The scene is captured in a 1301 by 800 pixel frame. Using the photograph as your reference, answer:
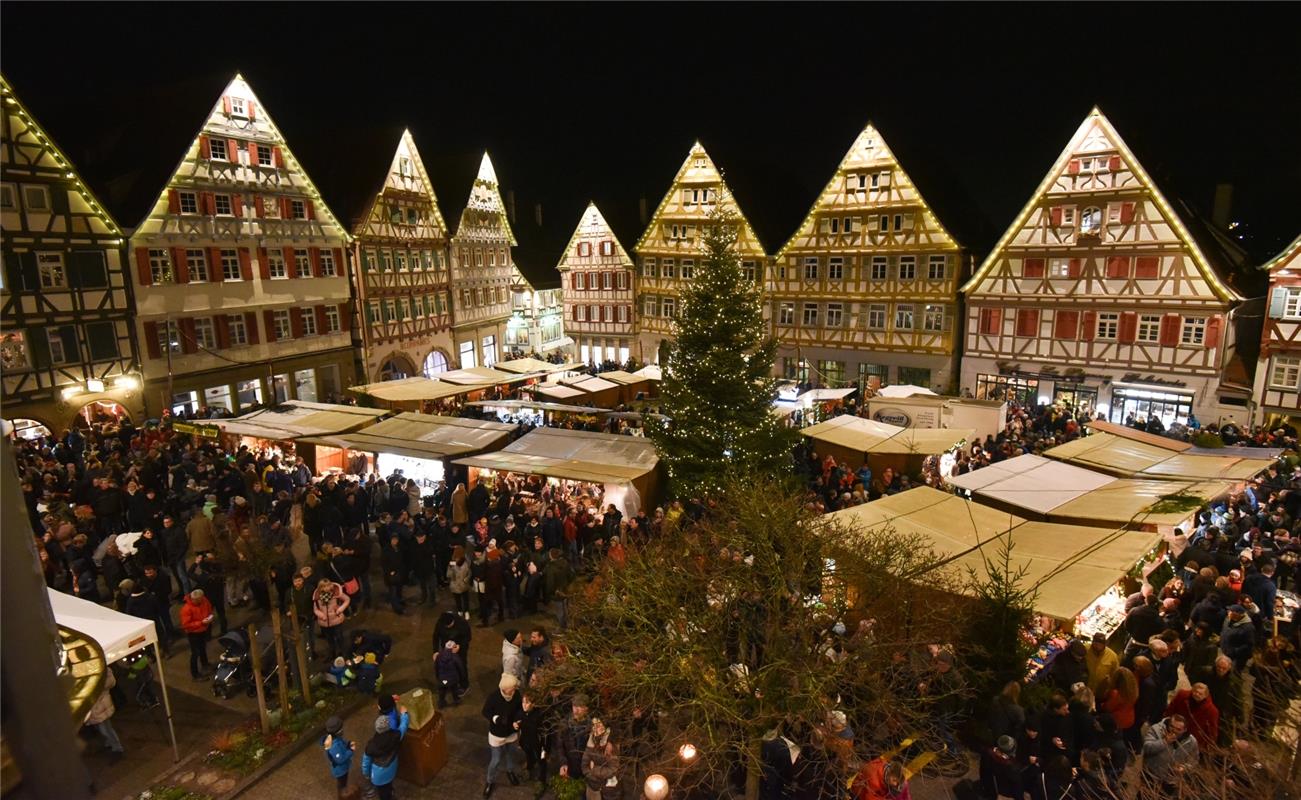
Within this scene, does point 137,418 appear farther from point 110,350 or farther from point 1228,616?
point 1228,616

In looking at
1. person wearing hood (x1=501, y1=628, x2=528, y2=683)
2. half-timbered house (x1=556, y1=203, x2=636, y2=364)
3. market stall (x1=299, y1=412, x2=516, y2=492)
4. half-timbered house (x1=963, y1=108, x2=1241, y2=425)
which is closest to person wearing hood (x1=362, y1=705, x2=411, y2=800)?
person wearing hood (x1=501, y1=628, x2=528, y2=683)

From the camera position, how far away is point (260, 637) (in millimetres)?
10203

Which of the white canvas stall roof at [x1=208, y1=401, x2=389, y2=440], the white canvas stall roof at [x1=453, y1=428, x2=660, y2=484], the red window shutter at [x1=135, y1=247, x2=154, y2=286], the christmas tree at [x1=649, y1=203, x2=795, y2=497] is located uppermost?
the red window shutter at [x1=135, y1=247, x2=154, y2=286]

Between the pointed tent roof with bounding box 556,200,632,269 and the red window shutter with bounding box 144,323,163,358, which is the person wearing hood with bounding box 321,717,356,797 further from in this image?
the pointed tent roof with bounding box 556,200,632,269

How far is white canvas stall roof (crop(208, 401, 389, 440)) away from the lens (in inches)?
746

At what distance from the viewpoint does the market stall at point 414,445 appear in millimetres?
17406

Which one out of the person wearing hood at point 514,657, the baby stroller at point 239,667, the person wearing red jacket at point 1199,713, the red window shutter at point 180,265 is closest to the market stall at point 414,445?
the baby stroller at point 239,667

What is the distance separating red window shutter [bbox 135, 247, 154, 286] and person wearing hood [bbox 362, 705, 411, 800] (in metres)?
22.0

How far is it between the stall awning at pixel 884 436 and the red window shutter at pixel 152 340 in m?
20.7

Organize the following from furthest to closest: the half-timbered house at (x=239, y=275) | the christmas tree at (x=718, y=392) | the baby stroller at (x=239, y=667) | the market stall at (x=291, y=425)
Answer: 1. the half-timbered house at (x=239, y=275)
2. the market stall at (x=291, y=425)
3. the christmas tree at (x=718, y=392)
4. the baby stroller at (x=239, y=667)

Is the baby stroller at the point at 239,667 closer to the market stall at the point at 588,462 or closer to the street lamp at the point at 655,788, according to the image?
the street lamp at the point at 655,788

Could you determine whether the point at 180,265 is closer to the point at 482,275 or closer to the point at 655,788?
the point at 482,275

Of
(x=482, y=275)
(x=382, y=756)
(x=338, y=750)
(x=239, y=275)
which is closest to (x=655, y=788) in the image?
(x=382, y=756)

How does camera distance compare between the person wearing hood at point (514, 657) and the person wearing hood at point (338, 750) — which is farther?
the person wearing hood at point (514, 657)
